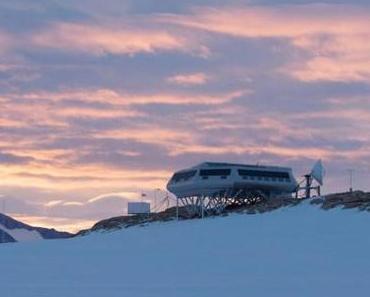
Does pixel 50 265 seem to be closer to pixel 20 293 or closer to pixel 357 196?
pixel 20 293

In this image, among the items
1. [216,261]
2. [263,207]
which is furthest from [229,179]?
[216,261]

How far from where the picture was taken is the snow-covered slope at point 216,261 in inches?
1078

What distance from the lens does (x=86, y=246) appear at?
50.2 metres

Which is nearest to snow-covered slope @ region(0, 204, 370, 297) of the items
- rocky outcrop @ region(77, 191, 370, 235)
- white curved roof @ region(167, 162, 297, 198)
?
rocky outcrop @ region(77, 191, 370, 235)

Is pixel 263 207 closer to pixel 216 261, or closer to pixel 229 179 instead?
pixel 229 179

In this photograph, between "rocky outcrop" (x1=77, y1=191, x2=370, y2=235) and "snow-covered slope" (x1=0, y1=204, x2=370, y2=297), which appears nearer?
"snow-covered slope" (x1=0, y1=204, x2=370, y2=297)

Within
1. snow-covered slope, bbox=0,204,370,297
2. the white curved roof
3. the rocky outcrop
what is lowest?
snow-covered slope, bbox=0,204,370,297

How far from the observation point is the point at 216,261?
38.2 meters

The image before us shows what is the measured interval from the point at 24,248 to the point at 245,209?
20789 millimetres

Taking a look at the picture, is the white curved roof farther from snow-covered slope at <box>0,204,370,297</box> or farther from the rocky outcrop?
snow-covered slope at <box>0,204,370,297</box>

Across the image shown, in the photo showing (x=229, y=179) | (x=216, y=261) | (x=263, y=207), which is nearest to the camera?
(x=216, y=261)

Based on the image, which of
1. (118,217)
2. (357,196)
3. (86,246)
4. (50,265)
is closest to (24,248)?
(86,246)

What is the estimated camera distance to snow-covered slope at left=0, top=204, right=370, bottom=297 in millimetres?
27375

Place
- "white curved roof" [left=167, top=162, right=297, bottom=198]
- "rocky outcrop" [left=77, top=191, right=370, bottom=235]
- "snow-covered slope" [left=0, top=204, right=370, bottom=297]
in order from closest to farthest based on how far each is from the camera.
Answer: "snow-covered slope" [left=0, top=204, right=370, bottom=297] < "rocky outcrop" [left=77, top=191, right=370, bottom=235] < "white curved roof" [left=167, top=162, right=297, bottom=198]
